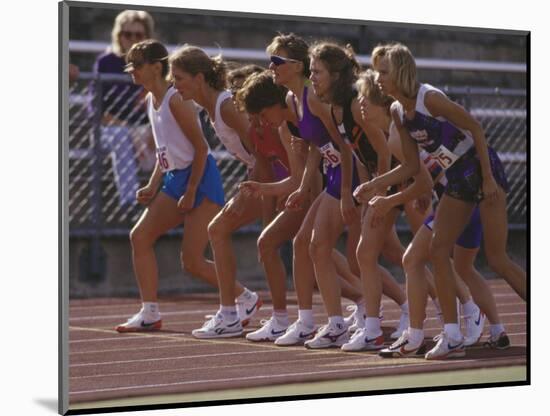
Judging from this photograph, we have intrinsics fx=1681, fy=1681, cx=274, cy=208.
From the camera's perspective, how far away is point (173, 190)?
360 inches

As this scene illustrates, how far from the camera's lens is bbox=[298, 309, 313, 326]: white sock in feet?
30.9

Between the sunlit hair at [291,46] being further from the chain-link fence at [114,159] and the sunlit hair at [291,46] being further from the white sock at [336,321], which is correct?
the white sock at [336,321]

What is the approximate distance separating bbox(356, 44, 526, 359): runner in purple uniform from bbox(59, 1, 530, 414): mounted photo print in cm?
1

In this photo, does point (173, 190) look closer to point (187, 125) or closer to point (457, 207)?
point (187, 125)

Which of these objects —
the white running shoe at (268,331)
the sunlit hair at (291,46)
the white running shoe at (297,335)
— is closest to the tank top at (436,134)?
the sunlit hair at (291,46)

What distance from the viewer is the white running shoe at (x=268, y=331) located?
941 centimetres

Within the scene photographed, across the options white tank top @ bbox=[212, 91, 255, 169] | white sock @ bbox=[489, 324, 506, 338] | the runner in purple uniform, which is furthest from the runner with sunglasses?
white sock @ bbox=[489, 324, 506, 338]

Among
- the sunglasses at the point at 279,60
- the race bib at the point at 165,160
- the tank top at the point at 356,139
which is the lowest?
the race bib at the point at 165,160

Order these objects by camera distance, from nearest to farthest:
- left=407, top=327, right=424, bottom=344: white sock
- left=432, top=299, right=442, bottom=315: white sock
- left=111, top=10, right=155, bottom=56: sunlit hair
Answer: left=111, top=10, right=155, bottom=56: sunlit hair < left=407, top=327, right=424, bottom=344: white sock < left=432, top=299, right=442, bottom=315: white sock

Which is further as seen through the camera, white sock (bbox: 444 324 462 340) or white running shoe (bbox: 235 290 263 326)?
white sock (bbox: 444 324 462 340)

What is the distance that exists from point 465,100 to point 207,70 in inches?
64.5

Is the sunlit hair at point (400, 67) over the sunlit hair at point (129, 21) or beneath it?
beneath

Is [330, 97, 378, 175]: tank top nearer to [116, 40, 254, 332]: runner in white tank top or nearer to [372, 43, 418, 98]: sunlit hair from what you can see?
[372, 43, 418, 98]: sunlit hair

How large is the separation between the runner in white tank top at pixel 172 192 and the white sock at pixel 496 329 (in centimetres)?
172
